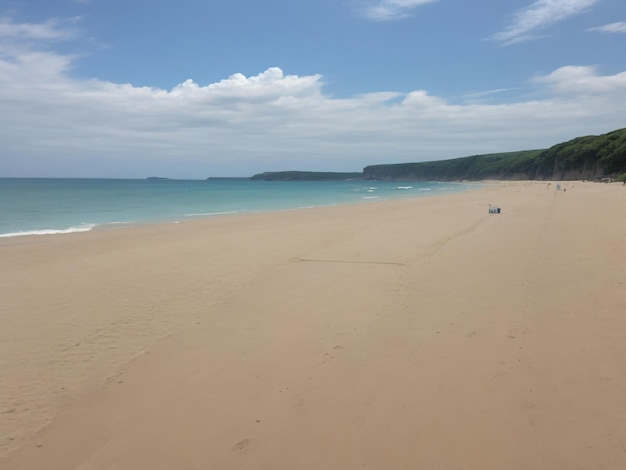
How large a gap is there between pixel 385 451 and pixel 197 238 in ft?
43.0

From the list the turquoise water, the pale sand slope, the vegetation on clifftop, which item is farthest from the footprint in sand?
the vegetation on clifftop

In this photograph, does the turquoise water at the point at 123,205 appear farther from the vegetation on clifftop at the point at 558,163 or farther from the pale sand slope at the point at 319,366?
the vegetation on clifftop at the point at 558,163

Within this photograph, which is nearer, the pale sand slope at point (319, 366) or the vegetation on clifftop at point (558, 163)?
the pale sand slope at point (319, 366)

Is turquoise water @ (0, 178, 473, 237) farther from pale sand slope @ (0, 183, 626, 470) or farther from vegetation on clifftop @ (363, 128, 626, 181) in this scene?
vegetation on clifftop @ (363, 128, 626, 181)

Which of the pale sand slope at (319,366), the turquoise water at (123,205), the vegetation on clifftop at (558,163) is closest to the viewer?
the pale sand slope at (319,366)

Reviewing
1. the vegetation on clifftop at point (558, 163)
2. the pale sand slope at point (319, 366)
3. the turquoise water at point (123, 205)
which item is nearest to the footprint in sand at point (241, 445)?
the pale sand slope at point (319, 366)

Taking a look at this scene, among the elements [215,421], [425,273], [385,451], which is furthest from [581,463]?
[425,273]

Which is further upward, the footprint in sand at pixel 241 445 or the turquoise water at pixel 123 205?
the turquoise water at pixel 123 205

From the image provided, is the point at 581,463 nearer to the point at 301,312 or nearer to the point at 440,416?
the point at 440,416

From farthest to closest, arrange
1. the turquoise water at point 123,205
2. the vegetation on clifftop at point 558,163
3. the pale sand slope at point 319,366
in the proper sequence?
the vegetation on clifftop at point 558,163
the turquoise water at point 123,205
the pale sand slope at point 319,366

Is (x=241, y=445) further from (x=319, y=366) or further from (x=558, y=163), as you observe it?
(x=558, y=163)

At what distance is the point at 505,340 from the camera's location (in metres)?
5.54

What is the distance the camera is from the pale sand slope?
3539 millimetres

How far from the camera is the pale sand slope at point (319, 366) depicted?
354cm
